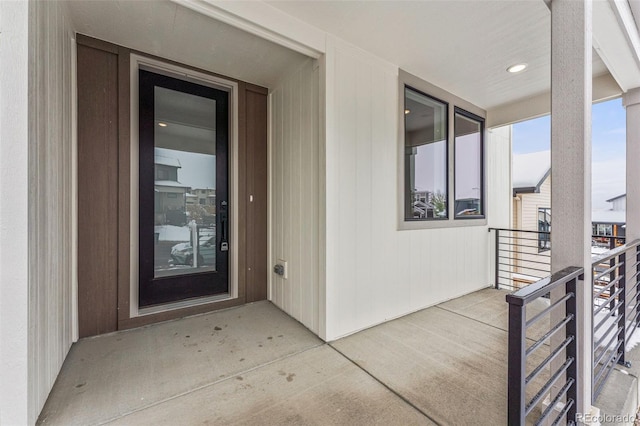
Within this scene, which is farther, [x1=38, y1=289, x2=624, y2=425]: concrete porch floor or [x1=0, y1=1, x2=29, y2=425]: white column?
[x1=38, y1=289, x2=624, y2=425]: concrete porch floor

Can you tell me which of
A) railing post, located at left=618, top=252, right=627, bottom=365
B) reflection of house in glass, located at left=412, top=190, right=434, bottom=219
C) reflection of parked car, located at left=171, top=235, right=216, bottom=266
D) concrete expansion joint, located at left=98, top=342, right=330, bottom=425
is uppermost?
reflection of house in glass, located at left=412, top=190, right=434, bottom=219

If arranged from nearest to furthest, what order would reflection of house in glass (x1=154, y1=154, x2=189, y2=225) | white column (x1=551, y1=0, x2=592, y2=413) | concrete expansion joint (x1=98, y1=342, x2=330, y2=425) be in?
white column (x1=551, y1=0, x2=592, y2=413) → concrete expansion joint (x1=98, y1=342, x2=330, y2=425) → reflection of house in glass (x1=154, y1=154, x2=189, y2=225)

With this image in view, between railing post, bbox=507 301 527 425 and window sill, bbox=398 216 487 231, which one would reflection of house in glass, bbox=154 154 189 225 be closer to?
window sill, bbox=398 216 487 231

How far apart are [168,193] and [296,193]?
1214 mm

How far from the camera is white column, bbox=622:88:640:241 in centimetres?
265

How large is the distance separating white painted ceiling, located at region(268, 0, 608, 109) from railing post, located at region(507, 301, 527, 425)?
2049 mm

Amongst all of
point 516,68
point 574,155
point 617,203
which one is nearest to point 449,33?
point 516,68

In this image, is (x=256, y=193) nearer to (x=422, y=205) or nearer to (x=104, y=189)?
(x=104, y=189)

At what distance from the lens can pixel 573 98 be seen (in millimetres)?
1312

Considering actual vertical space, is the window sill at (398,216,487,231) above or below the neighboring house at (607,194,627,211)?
below

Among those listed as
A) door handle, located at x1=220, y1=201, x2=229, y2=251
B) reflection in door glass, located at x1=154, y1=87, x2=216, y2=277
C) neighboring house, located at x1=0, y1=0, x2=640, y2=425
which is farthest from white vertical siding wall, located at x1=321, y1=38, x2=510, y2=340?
reflection in door glass, located at x1=154, y1=87, x2=216, y2=277

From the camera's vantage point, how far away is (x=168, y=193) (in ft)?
8.43

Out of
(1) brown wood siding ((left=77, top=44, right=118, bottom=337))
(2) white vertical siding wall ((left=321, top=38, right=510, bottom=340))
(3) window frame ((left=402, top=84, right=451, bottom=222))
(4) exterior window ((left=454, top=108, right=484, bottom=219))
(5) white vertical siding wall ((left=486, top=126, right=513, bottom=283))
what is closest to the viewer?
(1) brown wood siding ((left=77, top=44, right=118, bottom=337))

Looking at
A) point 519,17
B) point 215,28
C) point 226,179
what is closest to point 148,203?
point 226,179
